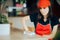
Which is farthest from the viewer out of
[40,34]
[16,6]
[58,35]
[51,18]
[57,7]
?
[16,6]

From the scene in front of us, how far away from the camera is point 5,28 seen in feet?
3.93

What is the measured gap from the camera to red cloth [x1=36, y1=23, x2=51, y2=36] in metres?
1.15

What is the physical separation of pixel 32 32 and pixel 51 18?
202mm

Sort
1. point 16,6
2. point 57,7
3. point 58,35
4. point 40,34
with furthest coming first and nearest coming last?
point 16,6
point 57,7
point 40,34
point 58,35

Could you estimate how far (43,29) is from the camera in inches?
45.8

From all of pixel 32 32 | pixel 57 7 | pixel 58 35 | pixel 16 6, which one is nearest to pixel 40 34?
pixel 32 32

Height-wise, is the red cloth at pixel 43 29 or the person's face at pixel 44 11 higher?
the person's face at pixel 44 11

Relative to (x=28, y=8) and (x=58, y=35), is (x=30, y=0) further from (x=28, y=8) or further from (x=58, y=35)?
(x=58, y=35)

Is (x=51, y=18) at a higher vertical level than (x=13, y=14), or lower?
higher

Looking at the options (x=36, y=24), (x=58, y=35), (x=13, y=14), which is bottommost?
(x=13, y=14)

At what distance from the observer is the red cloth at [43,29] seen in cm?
115

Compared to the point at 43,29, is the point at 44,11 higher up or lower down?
higher up

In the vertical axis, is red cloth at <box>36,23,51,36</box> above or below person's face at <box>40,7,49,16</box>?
below

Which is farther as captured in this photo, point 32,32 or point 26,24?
point 26,24
